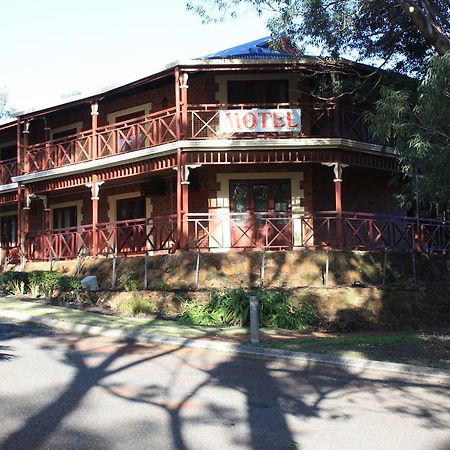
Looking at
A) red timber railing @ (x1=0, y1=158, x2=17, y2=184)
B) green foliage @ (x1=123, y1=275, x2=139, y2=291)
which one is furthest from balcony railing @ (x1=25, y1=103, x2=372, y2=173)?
green foliage @ (x1=123, y1=275, x2=139, y2=291)

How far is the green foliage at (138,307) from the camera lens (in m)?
13.6

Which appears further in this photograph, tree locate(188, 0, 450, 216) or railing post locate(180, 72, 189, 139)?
railing post locate(180, 72, 189, 139)

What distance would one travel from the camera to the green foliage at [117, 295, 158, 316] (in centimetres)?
1359

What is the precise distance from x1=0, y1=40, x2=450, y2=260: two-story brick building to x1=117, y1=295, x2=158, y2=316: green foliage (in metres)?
2.29

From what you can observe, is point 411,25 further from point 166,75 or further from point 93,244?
point 93,244

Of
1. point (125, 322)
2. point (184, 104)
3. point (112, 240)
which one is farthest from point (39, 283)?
point (184, 104)

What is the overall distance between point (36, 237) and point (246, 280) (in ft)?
32.3

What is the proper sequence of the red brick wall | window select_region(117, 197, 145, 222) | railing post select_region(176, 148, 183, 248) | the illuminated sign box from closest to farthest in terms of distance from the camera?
1. railing post select_region(176, 148, 183, 248)
2. the illuminated sign box
3. the red brick wall
4. window select_region(117, 197, 145, 222)

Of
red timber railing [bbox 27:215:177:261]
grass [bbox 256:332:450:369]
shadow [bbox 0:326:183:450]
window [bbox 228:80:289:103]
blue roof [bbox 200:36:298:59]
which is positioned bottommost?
grass [bbox 256:332:450:369]

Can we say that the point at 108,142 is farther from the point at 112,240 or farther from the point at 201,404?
the point at 201,404

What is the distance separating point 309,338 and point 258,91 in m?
9.58

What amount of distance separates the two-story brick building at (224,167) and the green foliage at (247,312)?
2.82 m

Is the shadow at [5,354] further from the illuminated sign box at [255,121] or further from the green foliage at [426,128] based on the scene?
the illuminated sign box at [255,121]

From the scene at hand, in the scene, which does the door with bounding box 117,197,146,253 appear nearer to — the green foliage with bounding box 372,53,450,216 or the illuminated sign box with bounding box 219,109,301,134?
the illuminated sign box with bounding box 219,109,301,134
